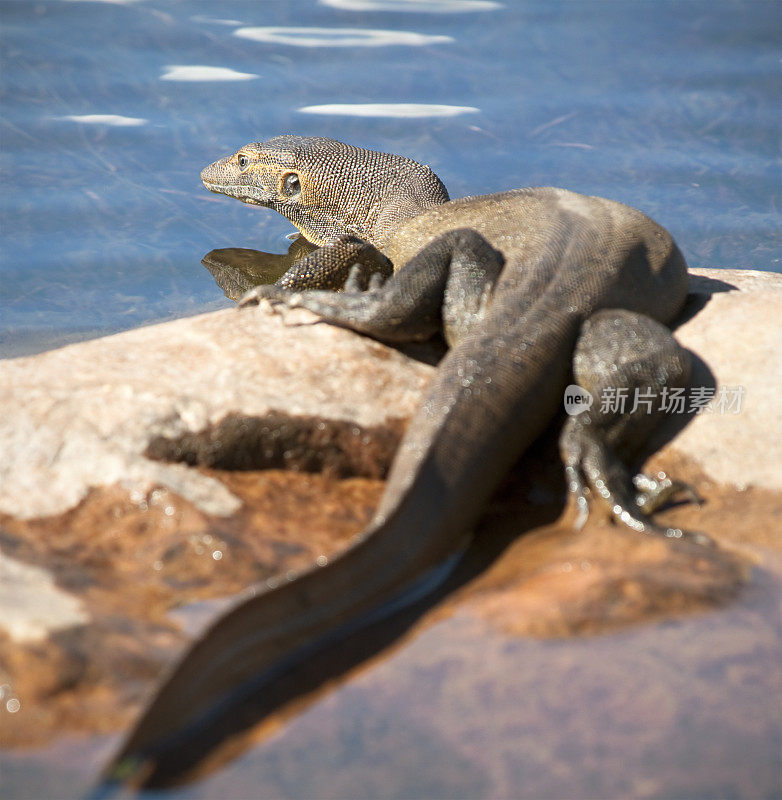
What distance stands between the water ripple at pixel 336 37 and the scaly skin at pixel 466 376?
19.0 feet

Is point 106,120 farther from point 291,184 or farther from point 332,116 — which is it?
point 291,184

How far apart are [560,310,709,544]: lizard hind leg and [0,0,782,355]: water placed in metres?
3.69

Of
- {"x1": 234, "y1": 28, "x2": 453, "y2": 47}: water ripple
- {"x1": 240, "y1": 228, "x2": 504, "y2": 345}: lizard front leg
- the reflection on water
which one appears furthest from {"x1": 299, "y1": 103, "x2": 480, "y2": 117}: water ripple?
{"x1": 240, "y1": 228, "x2": 504, "y2": 345}: lizard front leg

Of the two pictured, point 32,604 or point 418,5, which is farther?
point 418,5

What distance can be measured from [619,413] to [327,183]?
3763mm

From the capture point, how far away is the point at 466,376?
14.0 ft

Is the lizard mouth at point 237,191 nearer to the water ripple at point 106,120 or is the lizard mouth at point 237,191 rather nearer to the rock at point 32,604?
the water ripple at point 106,120

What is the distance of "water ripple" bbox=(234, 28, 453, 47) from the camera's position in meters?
11.5

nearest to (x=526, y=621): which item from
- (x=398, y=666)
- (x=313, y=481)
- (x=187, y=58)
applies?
(x=398, y=666)

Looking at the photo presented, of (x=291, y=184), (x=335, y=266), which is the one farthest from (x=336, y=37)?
(x=335, y=266)

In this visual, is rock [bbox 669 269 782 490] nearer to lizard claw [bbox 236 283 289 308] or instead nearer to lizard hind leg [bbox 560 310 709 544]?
lizard hind leg [bbox 560 310 709 544]

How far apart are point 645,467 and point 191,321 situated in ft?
8.19

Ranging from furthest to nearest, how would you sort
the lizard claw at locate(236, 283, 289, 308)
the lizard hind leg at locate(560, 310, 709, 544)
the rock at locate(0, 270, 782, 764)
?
the lizard claw at locate(236, 283, 289, 308) < the lizard hind leg at locate(560, 310, 709, 544) < the rock at locate(0, 270, 782, 764)

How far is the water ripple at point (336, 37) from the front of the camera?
11480mm
